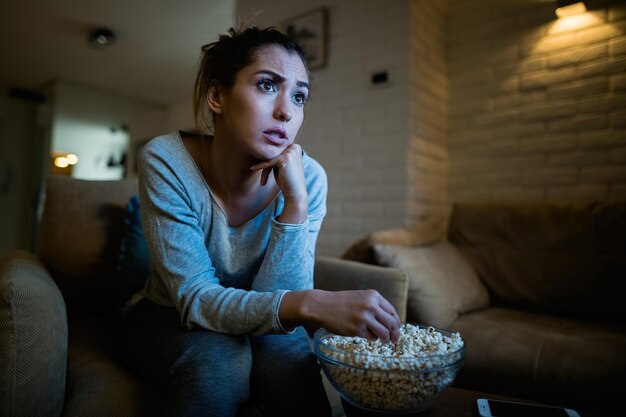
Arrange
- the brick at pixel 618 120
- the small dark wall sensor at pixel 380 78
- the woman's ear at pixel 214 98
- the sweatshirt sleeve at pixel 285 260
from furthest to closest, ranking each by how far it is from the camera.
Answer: the small dark wall sensor at pixel 380 78 < the brick at pixel 618 120 < the woman's ear at pixel 214 98 < the sweatshirt sleeve at pixel 285 260

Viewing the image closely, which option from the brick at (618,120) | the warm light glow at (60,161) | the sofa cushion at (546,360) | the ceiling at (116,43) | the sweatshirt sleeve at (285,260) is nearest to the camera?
the sweatshirt sleeve at (285,260)

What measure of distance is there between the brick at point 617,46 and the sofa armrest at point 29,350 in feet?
7.93

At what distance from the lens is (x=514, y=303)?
1.79 meters

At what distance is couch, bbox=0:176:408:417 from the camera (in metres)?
0.73

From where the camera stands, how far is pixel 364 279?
53.6 inches

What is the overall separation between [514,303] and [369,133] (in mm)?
1145

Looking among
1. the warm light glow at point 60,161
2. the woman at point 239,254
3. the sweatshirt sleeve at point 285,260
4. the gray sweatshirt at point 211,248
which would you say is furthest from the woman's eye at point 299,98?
the warm light glow at point 60,161

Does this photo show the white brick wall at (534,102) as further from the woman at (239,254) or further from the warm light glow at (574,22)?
the woman at (239,254)

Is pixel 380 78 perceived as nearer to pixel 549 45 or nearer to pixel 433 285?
pixel 549 45

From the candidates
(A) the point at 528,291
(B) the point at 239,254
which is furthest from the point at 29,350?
(A) the point at 528,291

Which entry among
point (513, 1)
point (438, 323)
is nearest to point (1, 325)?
point (438, 323)

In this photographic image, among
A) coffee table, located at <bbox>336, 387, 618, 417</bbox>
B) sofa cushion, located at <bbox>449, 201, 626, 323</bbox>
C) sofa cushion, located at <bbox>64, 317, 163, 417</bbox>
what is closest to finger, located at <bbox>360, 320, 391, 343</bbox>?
coffee table, located at <bbox>336, 387, 618, 417</bbox>

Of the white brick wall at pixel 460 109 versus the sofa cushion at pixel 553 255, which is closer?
the sofa cushion at pixel 553 255

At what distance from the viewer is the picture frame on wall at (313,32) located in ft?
8.13
